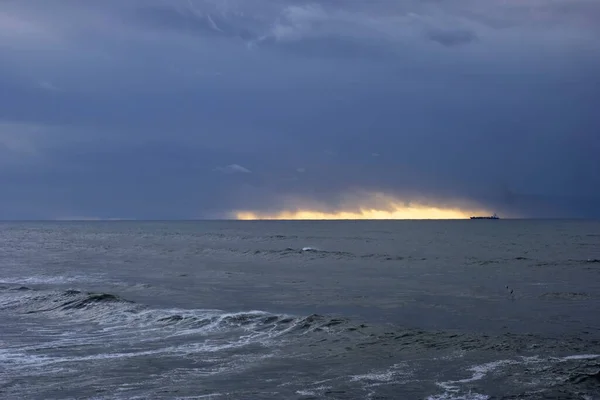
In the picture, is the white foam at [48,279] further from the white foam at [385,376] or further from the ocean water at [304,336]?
the white foam at [385,376]

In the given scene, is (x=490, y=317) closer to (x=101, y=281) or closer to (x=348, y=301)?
(x=348, y=301)

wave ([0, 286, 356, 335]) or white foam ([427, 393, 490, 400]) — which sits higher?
wave ([0, 286, 356, 335])

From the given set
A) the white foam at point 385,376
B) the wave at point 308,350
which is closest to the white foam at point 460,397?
the wave at point 308,350

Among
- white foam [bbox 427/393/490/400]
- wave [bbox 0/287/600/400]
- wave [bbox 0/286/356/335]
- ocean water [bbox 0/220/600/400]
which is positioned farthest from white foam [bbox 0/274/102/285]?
white foam [bbox 427/393/490/400]

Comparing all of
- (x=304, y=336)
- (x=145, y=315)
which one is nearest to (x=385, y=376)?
(x=304, y=336)

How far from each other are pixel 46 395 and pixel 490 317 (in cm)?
1762

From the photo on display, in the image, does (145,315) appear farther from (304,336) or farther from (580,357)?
(580,357)

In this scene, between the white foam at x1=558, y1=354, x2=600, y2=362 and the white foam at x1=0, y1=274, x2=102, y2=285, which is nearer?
the white foam at x1=558, y1=354, x2=600, y2=362

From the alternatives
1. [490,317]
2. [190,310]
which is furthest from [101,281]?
[490,317]

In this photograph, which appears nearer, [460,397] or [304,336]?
[460,397]

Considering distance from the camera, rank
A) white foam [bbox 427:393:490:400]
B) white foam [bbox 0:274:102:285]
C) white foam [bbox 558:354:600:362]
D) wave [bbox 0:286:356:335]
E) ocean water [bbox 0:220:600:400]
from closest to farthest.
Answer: white foam [bbox 427:393:490:400] → ocean water [bbox 0:220:600:400] → white foam [bbox 558:354:600:362] → wave [bbox 0:286:356:335] → white foam [bbox 0:274:102:285]

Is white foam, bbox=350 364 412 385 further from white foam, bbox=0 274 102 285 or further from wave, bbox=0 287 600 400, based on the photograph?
white foam, bbox=0 274 102 285

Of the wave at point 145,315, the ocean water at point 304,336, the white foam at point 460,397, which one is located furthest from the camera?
the wave at point 145,315

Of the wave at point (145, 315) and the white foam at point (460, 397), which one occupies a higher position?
the wave at point (145, 315)
